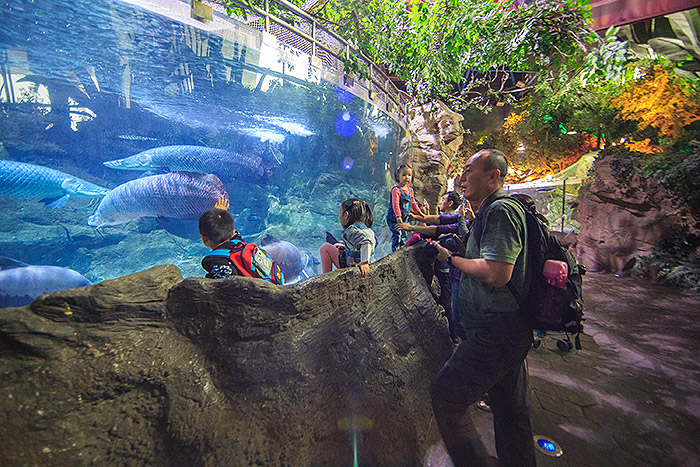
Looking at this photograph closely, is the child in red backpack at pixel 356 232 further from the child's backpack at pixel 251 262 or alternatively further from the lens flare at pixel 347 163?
the lens flare at pixel 347 163

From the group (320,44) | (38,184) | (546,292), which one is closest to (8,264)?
(38,184)

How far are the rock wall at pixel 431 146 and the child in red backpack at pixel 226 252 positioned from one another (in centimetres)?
685

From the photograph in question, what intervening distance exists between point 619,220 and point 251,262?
10.1 meters

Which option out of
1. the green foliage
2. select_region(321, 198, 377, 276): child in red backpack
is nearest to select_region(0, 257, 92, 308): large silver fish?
select_region(321, 198, 377, 276): child in red backpack

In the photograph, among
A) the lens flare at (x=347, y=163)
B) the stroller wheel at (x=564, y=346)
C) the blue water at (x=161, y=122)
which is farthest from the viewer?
the lens flare at (x=347, y=163)

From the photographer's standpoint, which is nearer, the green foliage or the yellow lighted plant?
the green foliage

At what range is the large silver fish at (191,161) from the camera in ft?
17.1

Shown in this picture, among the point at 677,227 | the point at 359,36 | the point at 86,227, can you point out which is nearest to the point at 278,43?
the point at 359,36

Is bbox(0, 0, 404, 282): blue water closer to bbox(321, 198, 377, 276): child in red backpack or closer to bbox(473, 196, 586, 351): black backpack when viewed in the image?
bbox(321, 198, 377, 276): child in red backpack

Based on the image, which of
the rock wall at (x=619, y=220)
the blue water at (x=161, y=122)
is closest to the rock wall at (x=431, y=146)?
the blue water at (x=161, y=122)

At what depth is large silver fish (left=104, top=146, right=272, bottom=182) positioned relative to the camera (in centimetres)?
520

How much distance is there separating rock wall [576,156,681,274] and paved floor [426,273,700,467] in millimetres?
3407

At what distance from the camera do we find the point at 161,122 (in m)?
6.38

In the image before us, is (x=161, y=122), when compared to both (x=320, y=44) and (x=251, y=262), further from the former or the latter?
(x=251, y=262)
